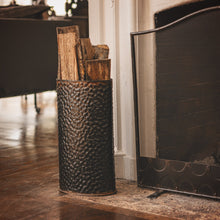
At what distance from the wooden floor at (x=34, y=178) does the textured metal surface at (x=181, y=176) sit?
0.87ft

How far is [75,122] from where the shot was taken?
73.4 inches

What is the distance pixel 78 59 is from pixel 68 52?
59mm

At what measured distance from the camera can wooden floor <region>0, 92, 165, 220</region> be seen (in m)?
1.69

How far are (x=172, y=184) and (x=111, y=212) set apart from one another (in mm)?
324

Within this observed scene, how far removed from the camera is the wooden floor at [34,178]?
169 centimetres

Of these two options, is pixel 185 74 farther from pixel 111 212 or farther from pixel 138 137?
pixel 111 212

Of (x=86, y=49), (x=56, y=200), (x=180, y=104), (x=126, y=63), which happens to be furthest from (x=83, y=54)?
(x=56, y=200)

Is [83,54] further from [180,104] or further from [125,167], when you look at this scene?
[125,167]

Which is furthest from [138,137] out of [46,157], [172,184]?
[46,157]

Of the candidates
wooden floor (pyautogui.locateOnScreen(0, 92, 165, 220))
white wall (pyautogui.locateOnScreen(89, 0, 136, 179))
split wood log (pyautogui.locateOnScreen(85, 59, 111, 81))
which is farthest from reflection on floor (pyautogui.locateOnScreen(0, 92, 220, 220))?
split wood log (pyautogui.locateOnScreen(85, 59, 111, 81))

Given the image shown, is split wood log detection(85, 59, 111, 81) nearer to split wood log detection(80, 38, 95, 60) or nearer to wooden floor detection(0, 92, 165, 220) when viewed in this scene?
split wood log detection(80, 38, 95, 60)

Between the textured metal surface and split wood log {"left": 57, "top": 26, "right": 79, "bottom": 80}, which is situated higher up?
split wood log {"left": 57, "top": 26, "right": 79, "bottom": 80}

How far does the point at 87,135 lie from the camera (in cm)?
185

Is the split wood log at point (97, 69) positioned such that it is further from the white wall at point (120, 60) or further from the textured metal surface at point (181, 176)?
the textured metal surface at point (181, 176)
